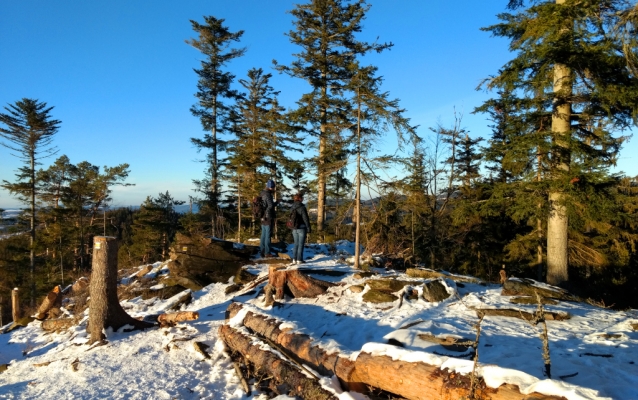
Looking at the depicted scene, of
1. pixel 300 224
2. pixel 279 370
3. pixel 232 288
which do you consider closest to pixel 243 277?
pixel 232 288

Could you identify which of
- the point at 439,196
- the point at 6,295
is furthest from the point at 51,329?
the point at 6,295

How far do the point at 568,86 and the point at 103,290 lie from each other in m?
12.6

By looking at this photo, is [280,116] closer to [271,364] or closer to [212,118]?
[212,118]

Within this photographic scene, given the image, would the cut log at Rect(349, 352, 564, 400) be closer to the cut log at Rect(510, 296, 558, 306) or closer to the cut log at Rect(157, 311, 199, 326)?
the cut log at Rect(510, 296, 558, 306)

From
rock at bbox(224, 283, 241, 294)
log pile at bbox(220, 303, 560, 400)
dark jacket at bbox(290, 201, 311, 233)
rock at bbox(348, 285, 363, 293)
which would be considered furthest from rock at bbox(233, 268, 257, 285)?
log pile at bbox(220, 303, 560, 400)

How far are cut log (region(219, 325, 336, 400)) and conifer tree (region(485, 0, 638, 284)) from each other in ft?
27.5

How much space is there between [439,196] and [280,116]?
30.4ft

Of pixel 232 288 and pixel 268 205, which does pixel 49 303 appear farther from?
pixel 268 205

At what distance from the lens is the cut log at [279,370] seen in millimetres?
4074

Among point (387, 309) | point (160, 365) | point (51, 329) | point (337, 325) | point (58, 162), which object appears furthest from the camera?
point (58, 162)

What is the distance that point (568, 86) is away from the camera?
9734 millimetres

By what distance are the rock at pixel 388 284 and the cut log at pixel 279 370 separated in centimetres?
315

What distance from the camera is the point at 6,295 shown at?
3169cm

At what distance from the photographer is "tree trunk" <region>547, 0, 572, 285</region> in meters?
9.72
